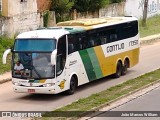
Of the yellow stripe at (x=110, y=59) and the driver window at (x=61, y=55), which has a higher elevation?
the driver window at (x=61, y=55)

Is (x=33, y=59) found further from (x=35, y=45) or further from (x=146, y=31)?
(x=146, y=31)

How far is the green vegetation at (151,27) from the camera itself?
41.9 m

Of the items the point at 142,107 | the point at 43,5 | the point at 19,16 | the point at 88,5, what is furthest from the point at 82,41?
the point at 88,5

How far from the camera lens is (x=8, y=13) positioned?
29453mm

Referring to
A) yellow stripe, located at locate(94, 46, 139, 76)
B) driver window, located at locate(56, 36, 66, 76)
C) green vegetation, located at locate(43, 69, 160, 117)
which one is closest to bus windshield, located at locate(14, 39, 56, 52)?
driver window, located at locate(56, 36, 66, 76)

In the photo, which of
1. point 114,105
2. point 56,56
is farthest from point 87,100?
point 56,56

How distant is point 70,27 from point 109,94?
3.62m

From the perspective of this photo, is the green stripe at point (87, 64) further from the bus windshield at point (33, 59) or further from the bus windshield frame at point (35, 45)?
the bus windshield at point (33, 59)

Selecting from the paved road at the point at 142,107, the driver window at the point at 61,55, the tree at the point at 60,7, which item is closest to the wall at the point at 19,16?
the tree at the point at 60,7

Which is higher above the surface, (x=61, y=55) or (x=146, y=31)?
(x=61, y=55)

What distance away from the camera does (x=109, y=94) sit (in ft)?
59.3

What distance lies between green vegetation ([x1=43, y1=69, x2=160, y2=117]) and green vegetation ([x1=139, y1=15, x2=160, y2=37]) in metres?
19.0

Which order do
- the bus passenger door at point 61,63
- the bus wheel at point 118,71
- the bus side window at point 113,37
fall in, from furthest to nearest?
the bus wheel at point 118,71, the bus side window at point 113,37, the bus passenger door at point 61,63

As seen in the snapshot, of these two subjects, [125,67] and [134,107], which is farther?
[125,67]
